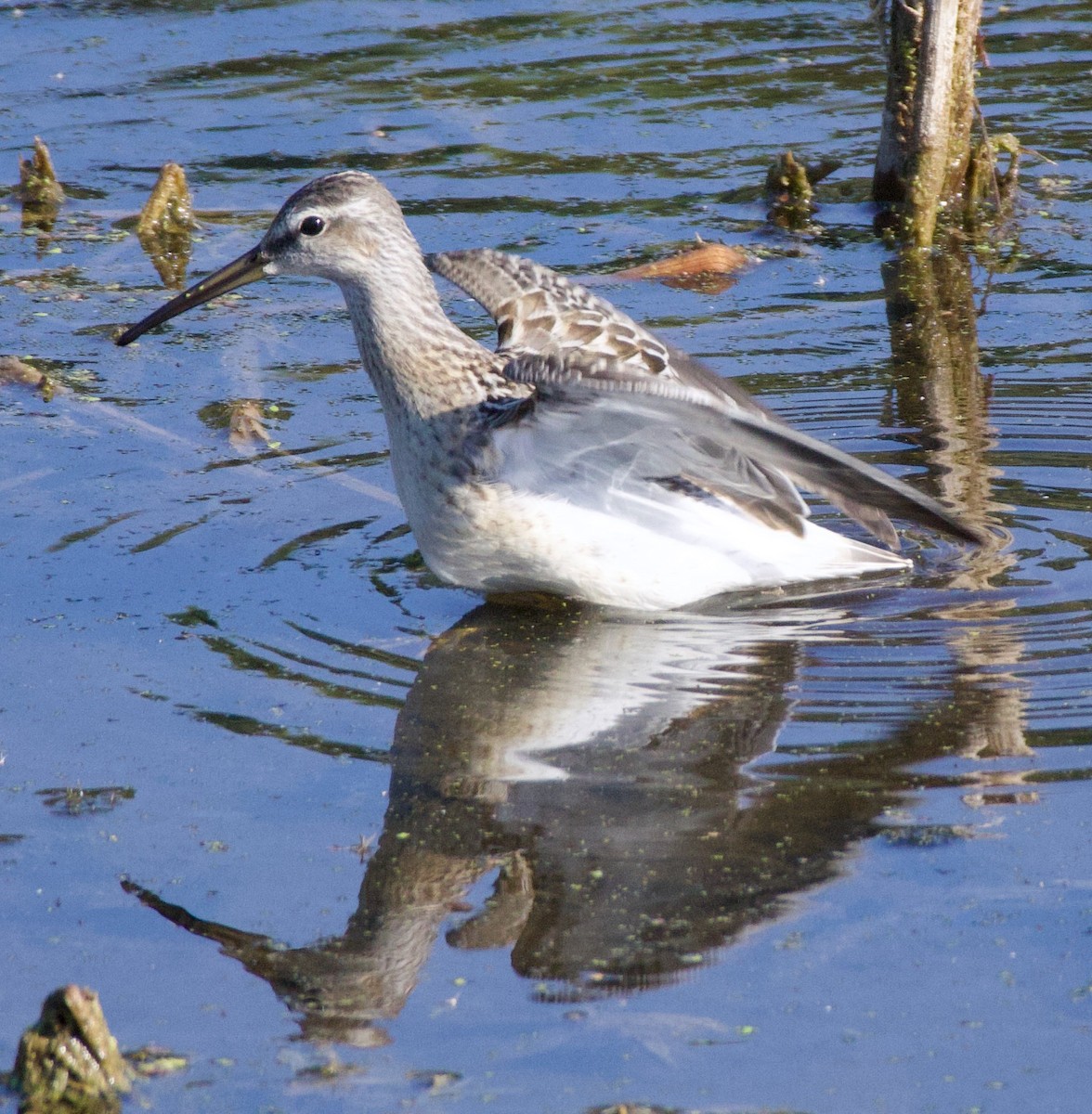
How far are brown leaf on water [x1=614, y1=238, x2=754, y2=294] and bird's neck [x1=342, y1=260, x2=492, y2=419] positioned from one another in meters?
2.83

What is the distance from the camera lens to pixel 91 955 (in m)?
4.02

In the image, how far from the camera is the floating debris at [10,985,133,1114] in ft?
11.4

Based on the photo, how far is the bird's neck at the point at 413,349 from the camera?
19.8 ft

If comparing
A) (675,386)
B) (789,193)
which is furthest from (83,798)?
(789,193)

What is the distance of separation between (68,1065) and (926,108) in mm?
7122

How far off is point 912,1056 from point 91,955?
5.78 feet

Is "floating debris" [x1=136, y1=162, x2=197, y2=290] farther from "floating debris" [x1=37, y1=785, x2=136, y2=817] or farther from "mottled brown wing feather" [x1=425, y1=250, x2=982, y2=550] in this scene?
"floating debris" [x1=37, y1=785, x2=136, y2=817]

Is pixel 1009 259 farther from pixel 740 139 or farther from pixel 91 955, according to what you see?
pixel 91 955

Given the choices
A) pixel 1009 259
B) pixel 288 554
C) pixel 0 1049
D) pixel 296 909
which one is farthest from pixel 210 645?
pixel 1009 259

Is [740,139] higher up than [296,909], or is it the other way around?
[740,139]

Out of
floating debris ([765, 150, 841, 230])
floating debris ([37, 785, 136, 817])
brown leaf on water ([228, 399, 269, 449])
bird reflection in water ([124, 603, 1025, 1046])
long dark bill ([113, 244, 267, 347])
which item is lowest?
bird reflection in water ([124, 603, 1025, 1046])

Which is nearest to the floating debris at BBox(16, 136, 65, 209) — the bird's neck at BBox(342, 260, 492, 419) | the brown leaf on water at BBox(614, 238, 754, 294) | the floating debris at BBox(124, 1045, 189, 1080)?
the brown leaf on water at BBox(614, 238, 754, 294)

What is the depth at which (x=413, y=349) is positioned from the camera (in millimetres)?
6141

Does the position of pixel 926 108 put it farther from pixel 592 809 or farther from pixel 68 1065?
pixel 68 1065
